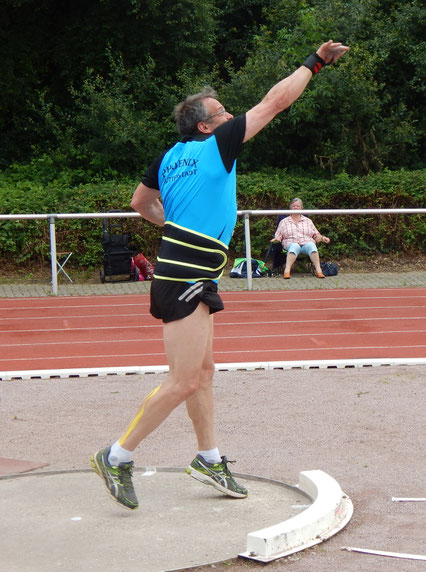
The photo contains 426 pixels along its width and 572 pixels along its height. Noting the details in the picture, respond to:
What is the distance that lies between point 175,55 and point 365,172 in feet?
18.4

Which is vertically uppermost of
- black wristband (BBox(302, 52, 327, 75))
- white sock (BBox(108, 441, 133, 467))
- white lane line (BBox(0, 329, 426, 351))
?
black wristband (BBox(302, 52, 327, 75))

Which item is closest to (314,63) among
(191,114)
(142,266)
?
(191,114)

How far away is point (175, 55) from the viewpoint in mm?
24625

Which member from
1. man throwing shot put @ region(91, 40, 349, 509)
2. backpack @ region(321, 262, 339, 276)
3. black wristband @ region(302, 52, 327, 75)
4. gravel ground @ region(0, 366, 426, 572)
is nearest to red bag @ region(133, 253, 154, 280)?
backpack @ region(321, 262, 339, 276)

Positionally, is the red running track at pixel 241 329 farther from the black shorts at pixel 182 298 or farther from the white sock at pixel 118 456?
the black shorts at pixel 182 298

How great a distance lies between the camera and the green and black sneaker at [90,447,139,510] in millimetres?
4785

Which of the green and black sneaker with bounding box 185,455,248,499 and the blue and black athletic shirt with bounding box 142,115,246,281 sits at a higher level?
the blue and black athletic shirt with bounding box 142,115,246,281

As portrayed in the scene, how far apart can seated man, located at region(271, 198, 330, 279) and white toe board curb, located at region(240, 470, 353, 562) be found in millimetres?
11661

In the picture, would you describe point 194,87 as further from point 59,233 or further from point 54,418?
point 54,418

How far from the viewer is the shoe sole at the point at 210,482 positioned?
503 centimetres

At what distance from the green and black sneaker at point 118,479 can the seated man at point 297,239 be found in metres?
11.8

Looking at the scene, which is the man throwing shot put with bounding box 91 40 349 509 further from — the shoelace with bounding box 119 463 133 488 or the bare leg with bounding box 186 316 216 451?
the bare leg with bounding box 186 316 216 451

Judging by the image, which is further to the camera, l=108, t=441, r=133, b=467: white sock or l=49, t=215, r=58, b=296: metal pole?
l=49, t=215, r=58, b=296: metal pole

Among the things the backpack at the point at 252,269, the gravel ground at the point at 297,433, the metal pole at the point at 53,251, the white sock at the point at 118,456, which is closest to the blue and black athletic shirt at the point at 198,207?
the white sock at the point at 118,456
